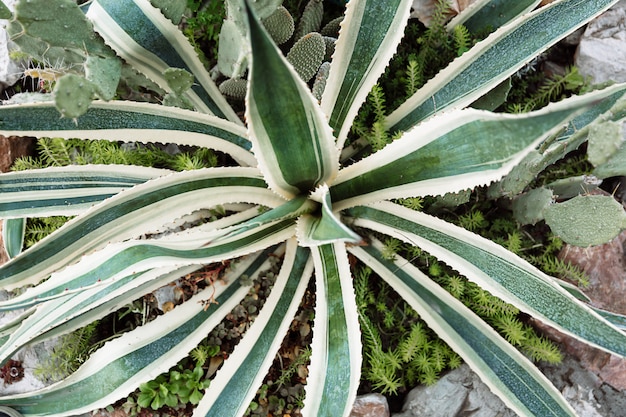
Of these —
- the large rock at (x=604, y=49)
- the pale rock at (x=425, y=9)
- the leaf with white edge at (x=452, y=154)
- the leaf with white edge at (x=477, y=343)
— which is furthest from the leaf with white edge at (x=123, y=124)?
the large rock at (x=604, y=49)

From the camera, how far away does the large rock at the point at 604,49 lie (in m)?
1.47

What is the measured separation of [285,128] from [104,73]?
448 millimetres

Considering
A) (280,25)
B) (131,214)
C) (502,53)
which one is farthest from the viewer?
(280,25)

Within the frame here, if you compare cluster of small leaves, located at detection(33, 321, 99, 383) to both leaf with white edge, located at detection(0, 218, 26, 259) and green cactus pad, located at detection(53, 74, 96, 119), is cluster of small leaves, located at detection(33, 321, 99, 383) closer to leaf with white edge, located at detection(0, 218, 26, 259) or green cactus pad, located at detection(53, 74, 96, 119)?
leaf with white edge, located at detection(0, 218, 26, 259)

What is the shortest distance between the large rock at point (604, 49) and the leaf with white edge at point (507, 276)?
27.5 inches

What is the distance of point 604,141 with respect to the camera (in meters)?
0.88

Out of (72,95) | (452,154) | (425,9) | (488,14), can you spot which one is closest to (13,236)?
(72,95)

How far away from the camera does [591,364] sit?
1416 mm

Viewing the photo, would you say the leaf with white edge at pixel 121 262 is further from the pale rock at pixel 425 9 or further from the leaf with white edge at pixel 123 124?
the pale rock at pixel 425 9

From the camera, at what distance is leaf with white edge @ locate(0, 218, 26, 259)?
1377 mm

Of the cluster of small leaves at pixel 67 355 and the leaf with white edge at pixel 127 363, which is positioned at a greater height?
the cluster of small leaves at pixel 67 355

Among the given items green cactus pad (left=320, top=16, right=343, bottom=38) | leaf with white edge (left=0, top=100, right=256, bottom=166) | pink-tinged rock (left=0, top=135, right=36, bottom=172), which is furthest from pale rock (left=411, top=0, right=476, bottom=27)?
pink-tinged rock (left=0, top=135, right=36, bottom=172)

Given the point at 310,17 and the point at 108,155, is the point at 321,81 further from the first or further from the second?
the point at 108,155

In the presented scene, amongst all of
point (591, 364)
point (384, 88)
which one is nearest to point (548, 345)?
point (591, 364)
